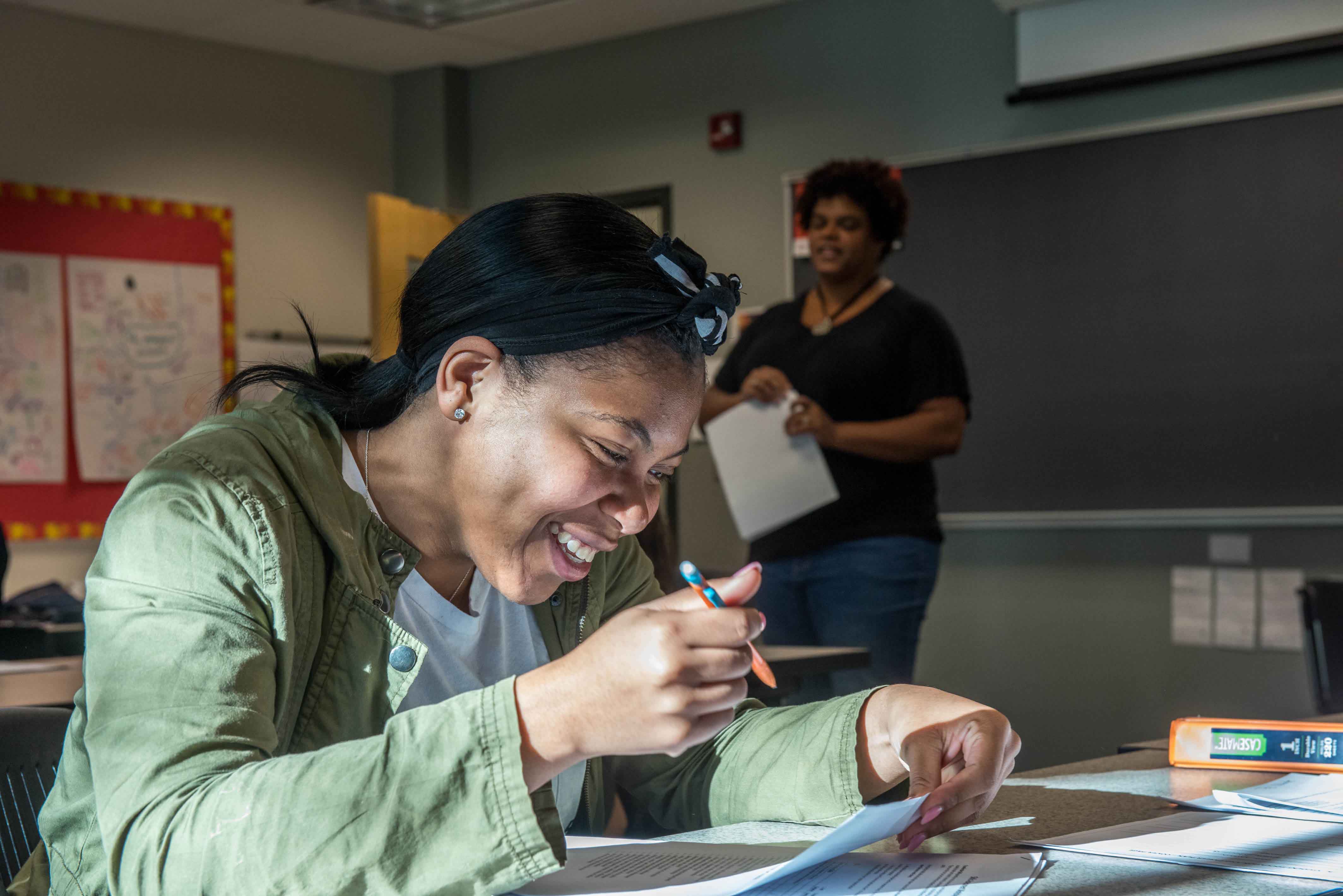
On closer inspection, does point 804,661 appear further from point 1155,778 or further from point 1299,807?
point 1299,807

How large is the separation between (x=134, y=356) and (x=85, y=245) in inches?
15.6

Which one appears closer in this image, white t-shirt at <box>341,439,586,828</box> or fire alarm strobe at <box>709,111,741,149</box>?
white t-shirt at <box>341,439,586,828</box>

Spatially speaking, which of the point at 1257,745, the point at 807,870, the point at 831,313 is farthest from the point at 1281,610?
the point at 807,870

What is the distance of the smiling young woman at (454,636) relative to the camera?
79 cm

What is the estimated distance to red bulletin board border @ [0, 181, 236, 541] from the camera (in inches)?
173

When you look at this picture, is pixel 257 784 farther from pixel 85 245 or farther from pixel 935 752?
pixel 85 245

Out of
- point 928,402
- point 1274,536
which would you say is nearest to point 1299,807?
point 928,402

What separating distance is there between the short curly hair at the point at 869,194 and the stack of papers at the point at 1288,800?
198 cm

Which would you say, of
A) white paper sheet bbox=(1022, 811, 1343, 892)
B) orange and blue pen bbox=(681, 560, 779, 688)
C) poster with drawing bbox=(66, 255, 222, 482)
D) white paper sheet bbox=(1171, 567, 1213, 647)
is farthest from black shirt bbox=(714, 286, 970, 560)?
poster with drawing bbox=(66, 255, 222, 482)

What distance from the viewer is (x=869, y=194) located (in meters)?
3.04

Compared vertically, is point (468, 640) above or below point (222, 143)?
below

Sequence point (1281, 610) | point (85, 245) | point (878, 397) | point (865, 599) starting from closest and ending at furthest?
point (865, 599)
point (878, 397)
point (1281, 610)
point (85, 245)

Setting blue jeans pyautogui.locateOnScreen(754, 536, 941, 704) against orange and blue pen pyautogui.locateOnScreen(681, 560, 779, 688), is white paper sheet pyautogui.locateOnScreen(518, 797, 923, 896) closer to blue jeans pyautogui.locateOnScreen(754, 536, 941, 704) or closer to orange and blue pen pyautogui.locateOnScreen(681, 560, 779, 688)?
orange and blue pen pyautogui.locateOnScreen(681, 560, 779, 688)

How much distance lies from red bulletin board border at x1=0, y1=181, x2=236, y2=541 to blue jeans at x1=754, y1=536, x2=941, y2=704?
257 cm
